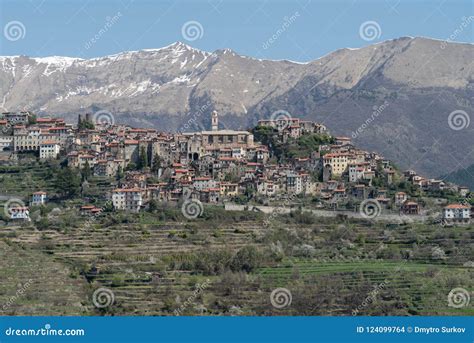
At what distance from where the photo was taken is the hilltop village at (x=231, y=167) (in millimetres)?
44688

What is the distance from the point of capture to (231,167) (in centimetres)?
4862

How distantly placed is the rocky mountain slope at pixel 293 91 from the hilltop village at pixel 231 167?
120 feet

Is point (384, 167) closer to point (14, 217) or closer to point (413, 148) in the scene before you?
point (14, 217)

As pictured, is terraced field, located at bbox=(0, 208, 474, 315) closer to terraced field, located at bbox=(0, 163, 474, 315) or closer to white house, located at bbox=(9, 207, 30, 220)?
terraced field, located at bbox=(0, 163, 474, 315)

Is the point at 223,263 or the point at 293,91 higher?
the point at 293,91

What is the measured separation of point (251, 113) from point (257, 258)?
87545 millimetres

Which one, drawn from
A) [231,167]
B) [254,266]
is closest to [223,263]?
[254,266]

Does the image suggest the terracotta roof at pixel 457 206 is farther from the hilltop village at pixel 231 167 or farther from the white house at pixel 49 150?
the white house at pixel 49 150

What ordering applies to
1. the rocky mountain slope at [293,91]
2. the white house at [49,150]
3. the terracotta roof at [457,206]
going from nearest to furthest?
the terracotta roof at [457,206], the white house at [49,150], the rocky mountain slope at [293,91]

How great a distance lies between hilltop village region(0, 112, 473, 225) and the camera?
44.7 m

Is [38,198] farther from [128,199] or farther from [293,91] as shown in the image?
[293,91]

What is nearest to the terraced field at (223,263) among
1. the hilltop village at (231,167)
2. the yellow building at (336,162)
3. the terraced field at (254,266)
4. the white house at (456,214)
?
the terraced field at (254,266)

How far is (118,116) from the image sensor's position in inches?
4697

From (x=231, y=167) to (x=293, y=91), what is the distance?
7953 centimetres
